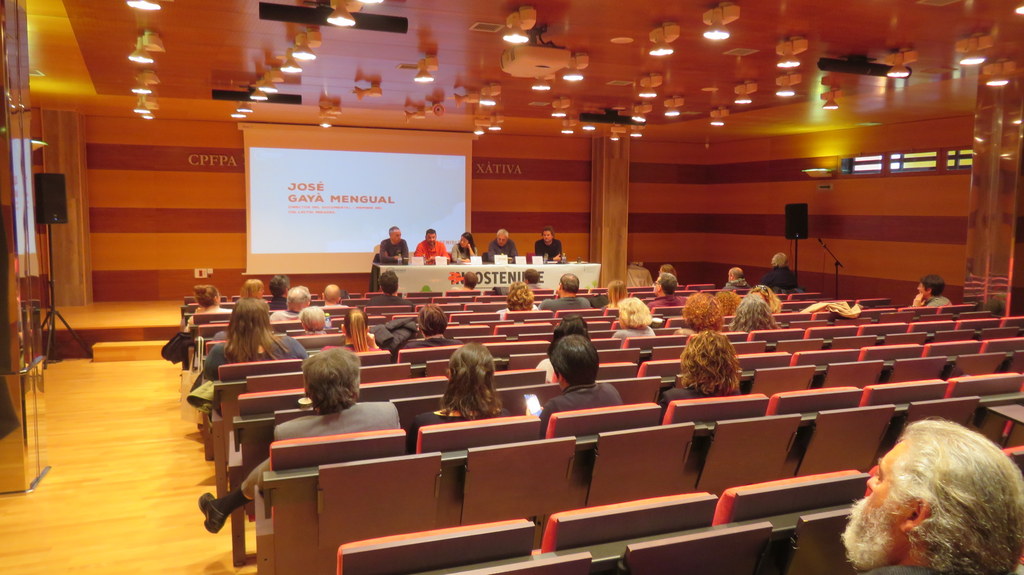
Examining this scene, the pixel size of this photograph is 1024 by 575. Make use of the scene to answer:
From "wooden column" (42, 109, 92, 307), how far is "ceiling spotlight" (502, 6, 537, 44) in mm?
9096

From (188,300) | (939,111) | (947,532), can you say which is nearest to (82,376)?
(188,300)

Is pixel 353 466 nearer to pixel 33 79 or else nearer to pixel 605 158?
pixel 33 79

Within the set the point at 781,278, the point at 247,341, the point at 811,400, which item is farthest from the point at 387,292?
the point at 781,278

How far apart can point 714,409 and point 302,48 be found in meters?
4.80

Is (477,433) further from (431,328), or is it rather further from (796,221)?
(796,221)

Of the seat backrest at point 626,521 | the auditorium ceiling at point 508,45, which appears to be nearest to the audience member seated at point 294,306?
the auditorium ceiling at point 508,45

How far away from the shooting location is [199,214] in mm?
12492

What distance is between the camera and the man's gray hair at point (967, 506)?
1276 mm

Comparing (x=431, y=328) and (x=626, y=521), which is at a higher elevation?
(x=431, y=328)

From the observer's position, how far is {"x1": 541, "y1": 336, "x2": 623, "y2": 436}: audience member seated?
10.7 ft

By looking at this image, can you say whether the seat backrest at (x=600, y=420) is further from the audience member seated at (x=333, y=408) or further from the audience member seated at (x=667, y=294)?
the audience member seated at (x=667, y=294)

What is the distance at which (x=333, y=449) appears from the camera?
262 cm

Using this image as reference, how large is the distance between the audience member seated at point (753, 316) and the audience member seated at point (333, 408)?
11.9 feet

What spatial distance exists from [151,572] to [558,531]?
2357 millimetres
